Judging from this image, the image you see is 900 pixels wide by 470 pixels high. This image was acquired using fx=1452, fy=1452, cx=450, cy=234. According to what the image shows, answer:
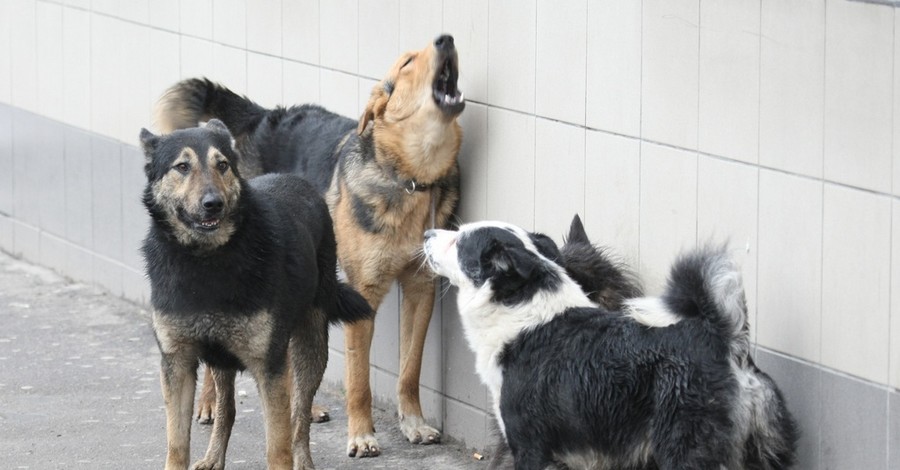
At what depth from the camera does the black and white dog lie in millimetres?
5051

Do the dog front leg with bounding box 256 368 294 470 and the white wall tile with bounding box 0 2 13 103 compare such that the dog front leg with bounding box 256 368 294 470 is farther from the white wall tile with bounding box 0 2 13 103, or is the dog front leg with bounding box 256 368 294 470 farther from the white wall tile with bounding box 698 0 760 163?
the white wall tile with bounding box 0 2 13 103

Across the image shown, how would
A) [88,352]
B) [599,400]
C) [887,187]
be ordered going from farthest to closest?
[88,352], [599,400], [887,187]

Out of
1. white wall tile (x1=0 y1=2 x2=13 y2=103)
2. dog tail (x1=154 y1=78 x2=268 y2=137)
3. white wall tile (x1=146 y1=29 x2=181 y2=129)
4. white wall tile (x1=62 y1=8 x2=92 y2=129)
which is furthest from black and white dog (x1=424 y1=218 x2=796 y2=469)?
white wall tile (x1=0 y1=2 x2=13 y2=103)

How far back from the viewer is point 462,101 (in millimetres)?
6879

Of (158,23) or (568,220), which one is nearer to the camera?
(568,220)

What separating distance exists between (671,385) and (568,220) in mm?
1587

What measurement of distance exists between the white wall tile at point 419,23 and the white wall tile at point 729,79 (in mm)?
1899

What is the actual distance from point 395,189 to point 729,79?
6.91 feet

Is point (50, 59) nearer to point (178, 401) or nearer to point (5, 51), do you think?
point (5, 51)

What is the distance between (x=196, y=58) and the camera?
925 cm

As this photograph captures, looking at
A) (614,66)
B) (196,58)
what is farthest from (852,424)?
(196,58)

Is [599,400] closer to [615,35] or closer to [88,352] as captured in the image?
[615,35]

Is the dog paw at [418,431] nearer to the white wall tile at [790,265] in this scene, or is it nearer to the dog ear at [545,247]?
the dog ear at [545,247]

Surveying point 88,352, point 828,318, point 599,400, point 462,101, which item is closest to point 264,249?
point 462,101
